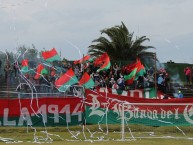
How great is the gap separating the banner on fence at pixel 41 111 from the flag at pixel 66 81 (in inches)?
149

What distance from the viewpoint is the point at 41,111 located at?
71.8 feet

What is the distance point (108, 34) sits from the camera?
5025 centimetres

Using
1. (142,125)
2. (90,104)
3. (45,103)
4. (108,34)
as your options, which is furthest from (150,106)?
(108,34)

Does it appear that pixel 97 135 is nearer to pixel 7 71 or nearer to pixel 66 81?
pixel 66 81

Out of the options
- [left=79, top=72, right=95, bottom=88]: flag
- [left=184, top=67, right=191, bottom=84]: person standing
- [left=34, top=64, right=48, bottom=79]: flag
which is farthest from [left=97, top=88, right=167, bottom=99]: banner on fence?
[left=184, top=67, right=191, bottom=84]: person standing

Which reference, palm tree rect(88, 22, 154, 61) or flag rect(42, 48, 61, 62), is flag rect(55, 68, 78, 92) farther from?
palm tree rect(88, 22, 154, 61)

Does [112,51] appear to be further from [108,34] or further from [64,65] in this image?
[64,65]

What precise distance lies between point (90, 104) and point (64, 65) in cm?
891

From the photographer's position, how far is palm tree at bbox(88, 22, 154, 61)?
49625 mm

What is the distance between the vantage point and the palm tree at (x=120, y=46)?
49.6 m

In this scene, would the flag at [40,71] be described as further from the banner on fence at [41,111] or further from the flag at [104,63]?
the banner on fence at [41,111]

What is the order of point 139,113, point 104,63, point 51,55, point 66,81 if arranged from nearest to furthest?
1. point 139,113
2. point 66,81
3. point 51,55
4. point 104,63

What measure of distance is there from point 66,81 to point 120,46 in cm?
2429

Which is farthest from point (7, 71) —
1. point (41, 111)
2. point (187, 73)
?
point (187, 73)
